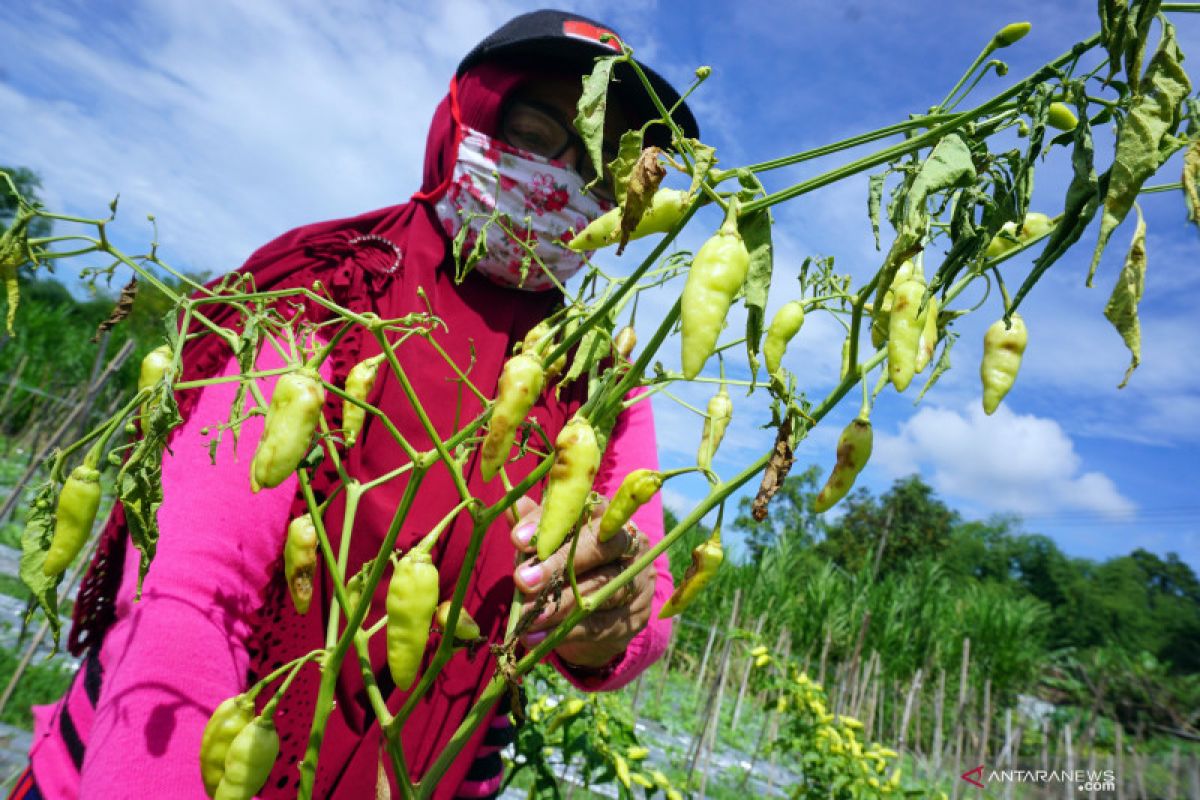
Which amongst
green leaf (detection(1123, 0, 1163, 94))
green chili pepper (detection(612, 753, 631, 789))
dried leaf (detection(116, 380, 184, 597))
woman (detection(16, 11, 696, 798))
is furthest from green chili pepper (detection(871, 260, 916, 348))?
green chili pepper (detection(612, 753, 631, 789))

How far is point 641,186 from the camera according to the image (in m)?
0.40

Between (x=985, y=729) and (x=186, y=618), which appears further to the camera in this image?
(x=985, y=729)

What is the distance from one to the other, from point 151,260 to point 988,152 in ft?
1.90

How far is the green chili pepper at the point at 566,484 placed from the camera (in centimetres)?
40

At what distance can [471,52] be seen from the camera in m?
1.16

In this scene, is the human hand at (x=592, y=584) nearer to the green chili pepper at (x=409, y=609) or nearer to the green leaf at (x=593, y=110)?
the green chili pepper at (x=409, y=609)

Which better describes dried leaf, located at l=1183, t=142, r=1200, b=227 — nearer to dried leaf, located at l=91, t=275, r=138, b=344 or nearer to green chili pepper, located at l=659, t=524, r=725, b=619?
green chili pepper, located at l=659, t=524, r=725, b=619

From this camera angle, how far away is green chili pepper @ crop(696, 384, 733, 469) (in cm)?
62

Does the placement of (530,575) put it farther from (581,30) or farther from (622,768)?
(622,768)

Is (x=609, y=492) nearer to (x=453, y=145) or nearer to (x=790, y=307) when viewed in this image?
(x=453, y=145)

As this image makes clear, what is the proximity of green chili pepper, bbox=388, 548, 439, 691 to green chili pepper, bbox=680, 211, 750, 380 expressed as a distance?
0.70 feet

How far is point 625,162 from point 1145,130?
0.26 meters

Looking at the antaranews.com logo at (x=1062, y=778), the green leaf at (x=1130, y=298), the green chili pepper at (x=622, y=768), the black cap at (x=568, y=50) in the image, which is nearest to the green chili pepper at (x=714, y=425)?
the green leaf at (x=1130, y=298)

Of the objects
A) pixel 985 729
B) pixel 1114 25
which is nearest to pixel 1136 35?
pixel 1114 25
